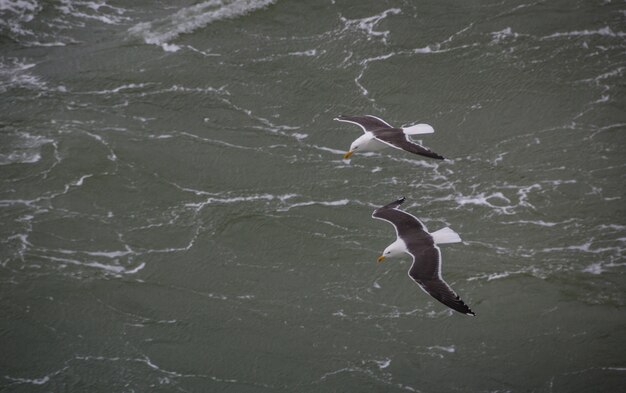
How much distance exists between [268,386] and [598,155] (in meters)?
9.65

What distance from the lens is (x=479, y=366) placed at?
18.6 m

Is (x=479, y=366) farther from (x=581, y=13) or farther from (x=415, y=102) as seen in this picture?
(x=581, y=13)

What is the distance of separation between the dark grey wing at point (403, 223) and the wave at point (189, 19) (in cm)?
956

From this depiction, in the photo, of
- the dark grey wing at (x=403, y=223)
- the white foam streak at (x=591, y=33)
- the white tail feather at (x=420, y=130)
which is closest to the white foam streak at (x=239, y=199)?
the dark grey wing at (x=403, y=223)

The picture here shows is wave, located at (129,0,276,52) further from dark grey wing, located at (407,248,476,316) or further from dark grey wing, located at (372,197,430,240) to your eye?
dark grey wing, located at (407,248,476,316)

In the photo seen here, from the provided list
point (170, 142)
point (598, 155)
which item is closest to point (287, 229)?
point (170, 142)

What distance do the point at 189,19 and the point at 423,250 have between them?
38.8ft

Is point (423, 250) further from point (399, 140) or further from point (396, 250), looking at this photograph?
point (399, 140)

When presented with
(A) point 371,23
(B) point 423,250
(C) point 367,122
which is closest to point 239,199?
(C) point 367,122

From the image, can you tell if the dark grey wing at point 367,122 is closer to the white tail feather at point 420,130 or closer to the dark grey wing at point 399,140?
the dark grey wing at point 399,140

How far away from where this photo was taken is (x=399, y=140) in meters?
17.5

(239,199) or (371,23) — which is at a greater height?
(371,23)

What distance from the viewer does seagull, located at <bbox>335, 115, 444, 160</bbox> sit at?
17188 millimetres

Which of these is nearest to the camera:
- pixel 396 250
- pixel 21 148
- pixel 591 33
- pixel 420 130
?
pixel 396 250
